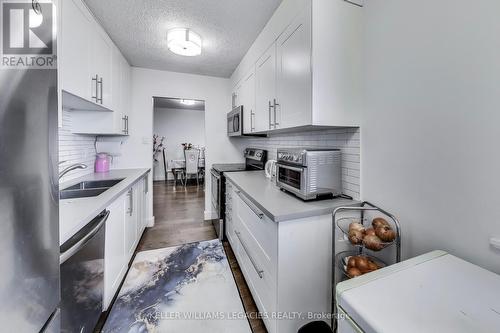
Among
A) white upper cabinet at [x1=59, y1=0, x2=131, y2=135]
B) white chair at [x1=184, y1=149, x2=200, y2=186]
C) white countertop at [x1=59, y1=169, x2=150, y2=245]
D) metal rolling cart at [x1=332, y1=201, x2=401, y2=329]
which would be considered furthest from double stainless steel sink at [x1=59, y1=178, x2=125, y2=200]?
white chair at [x1=184, y1=149, x2=200, y2=186]

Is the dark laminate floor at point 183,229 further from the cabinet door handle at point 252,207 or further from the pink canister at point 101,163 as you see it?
the pink canister at point 101,163

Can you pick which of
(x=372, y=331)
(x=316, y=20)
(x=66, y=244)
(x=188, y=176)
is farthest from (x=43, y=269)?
(x=188, y=176)

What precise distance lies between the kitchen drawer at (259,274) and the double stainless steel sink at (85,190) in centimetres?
132

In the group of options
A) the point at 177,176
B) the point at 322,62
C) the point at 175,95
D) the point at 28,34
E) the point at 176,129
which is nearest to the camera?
the point at 28,34

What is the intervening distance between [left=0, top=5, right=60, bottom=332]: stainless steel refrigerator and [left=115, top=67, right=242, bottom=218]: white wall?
8.87 feet

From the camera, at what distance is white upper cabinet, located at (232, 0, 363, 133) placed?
49.1 inches

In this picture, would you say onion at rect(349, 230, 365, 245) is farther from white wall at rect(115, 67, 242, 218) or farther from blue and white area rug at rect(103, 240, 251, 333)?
white wall at rect(115, 67, 242, 218)

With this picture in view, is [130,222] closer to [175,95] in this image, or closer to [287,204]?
[287,204]

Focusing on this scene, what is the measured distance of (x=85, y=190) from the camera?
1.74 metres

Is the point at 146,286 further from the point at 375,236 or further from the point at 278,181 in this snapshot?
the point at 375,236

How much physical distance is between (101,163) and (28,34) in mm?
2576

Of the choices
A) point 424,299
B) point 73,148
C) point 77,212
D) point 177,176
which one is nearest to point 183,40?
point 73,148

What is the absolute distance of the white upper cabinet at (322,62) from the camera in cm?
125

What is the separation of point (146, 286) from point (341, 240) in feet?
5.50
